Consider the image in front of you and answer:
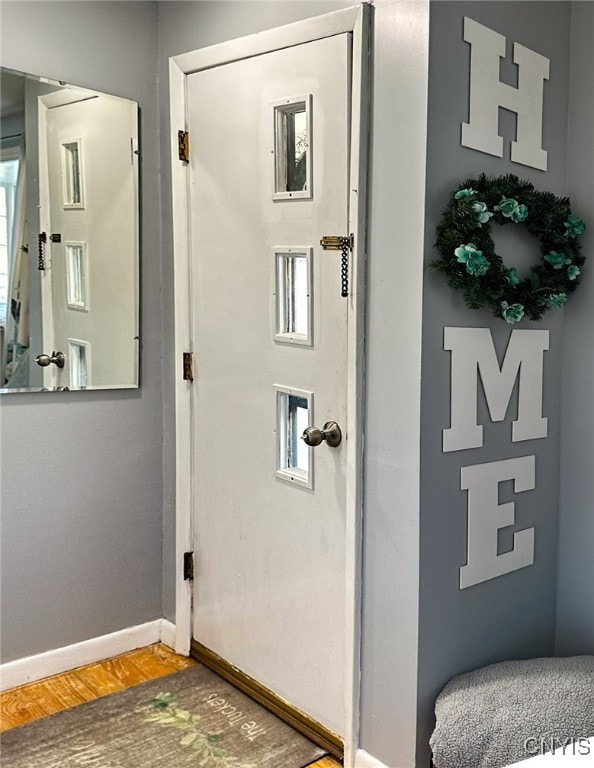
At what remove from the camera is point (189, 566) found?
100 inches

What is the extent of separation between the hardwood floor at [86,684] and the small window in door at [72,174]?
159 centimetres

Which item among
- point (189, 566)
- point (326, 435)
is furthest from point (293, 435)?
point (189, 566)

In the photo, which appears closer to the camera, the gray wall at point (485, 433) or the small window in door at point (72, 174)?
the gray wall at point (485, 433)

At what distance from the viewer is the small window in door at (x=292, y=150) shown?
199 cm

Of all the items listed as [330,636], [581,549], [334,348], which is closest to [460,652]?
[330,636]

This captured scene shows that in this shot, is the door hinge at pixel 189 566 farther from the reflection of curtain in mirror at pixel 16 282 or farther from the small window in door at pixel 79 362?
the reflection of curtain in mirror at pixel 16 282

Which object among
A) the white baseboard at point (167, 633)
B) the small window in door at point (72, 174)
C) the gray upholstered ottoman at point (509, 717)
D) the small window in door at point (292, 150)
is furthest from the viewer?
the white baseboard at point (167, 633)

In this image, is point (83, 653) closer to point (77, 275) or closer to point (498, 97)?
point (77, 275)

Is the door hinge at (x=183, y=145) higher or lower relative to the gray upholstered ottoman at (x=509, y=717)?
higher

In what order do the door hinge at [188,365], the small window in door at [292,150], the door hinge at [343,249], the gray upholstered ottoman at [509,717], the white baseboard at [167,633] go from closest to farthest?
the gray upholstered ottoman at [509,717] → the door hinge at [343,249] → the small window in door at [292,150] → the door hinge at [188,365] → the white baseboard at [167,633]

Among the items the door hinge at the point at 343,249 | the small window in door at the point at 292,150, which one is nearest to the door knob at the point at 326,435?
the door hinge at the point at 343,249

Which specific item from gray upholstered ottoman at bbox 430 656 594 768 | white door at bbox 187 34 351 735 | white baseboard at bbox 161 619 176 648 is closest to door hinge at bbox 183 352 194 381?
white door at bbox 187 34 351 735

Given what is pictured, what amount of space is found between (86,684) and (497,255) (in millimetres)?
1891

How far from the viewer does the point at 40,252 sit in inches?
90.8
